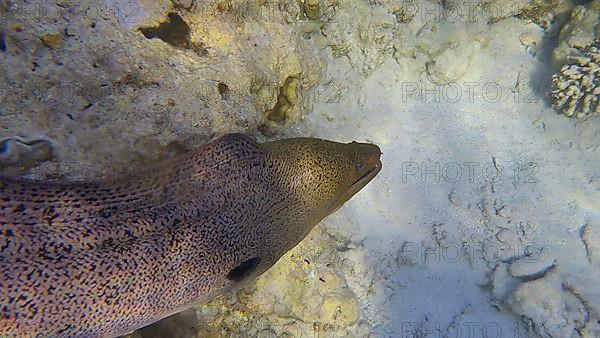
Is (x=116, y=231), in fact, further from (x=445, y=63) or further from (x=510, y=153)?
(x=510, y=153)

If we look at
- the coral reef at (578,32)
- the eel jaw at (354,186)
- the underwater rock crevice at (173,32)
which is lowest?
the eel jaw at (354,186)

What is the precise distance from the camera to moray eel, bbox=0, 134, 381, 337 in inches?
68.6

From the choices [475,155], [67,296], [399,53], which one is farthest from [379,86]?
[67,296]

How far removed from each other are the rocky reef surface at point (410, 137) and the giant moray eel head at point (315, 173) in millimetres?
369

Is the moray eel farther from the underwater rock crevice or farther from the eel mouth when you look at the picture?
the underwater rock crevice

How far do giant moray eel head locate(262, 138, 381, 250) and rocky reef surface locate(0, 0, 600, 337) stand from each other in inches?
14.5

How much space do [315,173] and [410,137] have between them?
2017mm

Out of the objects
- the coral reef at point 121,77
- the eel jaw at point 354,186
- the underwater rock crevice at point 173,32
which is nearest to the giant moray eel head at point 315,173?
the eel jaw at point 354,186

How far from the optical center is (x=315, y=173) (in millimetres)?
2566

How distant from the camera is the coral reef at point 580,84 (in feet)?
13.2

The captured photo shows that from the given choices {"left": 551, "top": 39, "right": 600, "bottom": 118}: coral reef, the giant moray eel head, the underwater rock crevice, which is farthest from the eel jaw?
{"left": 551, "top": 39, "right": 600, "bottom": 118}: coral reef

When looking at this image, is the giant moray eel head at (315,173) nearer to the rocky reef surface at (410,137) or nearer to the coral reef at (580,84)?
the rocky reef surface at (410,137)

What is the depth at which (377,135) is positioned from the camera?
4.12 metres

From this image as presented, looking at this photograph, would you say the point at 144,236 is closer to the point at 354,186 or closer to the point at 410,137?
the point at 354,186
